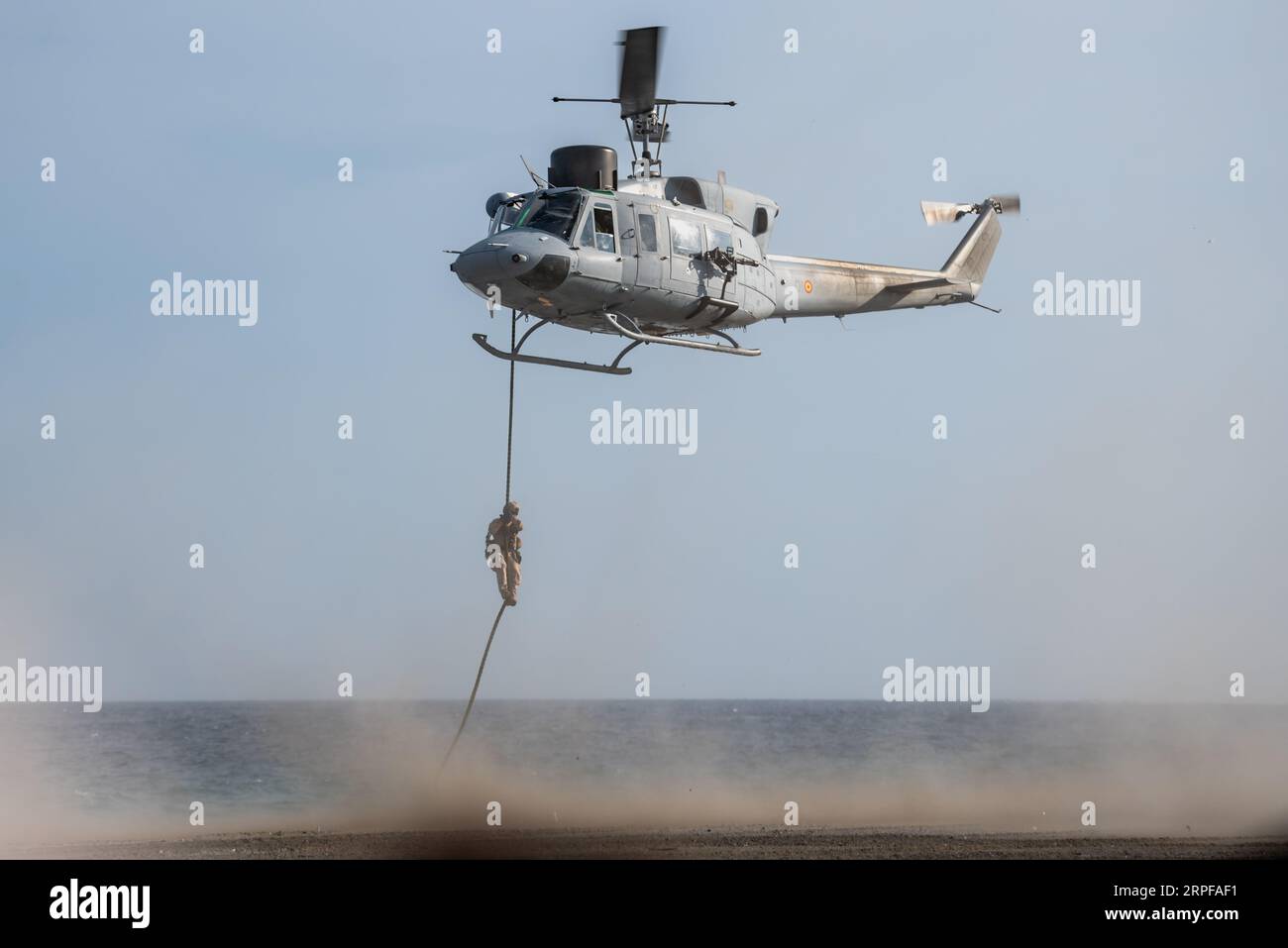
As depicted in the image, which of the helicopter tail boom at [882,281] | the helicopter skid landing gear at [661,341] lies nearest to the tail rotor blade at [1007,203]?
the helicopter tail boom at [882,281]

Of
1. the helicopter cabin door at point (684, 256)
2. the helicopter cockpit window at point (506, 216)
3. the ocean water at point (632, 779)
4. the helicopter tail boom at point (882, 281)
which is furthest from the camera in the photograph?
the ocean water at point (632, 779)

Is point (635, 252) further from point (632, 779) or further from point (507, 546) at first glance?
point (632, 779)

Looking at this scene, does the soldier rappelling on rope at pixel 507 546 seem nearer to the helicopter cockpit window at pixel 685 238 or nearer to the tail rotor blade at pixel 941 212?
the helicopter cockpit window at pixel 685 238

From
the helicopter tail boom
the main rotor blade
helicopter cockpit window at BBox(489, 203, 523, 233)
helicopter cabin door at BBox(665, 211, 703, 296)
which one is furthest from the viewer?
the helicopter tail boom

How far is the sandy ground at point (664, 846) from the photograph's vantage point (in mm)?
22109

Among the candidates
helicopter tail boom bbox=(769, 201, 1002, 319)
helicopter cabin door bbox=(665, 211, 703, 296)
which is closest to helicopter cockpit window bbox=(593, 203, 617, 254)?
helicopter cabin door bbox=(665, 211, 703, 296)

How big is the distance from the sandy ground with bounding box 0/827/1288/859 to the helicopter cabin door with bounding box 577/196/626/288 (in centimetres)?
835

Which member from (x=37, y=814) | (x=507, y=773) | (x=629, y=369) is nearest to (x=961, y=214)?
(x=629, y=369)

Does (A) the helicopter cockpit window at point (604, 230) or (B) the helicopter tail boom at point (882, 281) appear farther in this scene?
(B) the helicopter tail boom at point (882, 281)

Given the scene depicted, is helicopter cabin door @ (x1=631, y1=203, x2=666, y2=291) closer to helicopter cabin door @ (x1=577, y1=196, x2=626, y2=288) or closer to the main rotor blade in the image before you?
helicopter cabin door @ (x1=577, y1=196, x2=626, y2=288)

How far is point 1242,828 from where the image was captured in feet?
82.2

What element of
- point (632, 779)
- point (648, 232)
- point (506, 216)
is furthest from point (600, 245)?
point (632, 779)

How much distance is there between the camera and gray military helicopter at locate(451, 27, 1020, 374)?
17.3m
